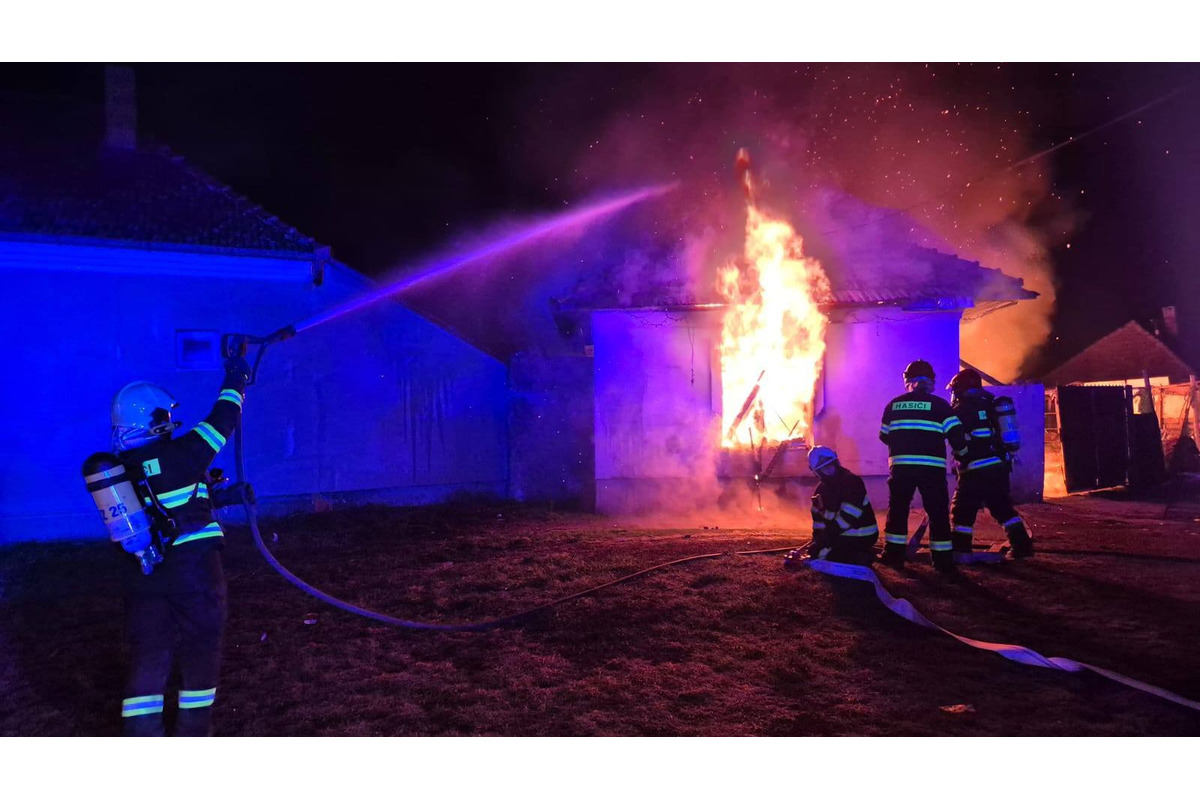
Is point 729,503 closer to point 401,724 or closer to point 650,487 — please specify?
point 650,487

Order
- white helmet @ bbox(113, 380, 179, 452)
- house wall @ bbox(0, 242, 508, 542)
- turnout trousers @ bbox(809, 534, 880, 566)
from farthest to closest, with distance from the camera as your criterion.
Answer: house wall @ bbox(0, 242, 508, 542), turnout trousers @ bbox(809, 534, 880, 566), white helmet @ bbox(113, 380, 179, 452)

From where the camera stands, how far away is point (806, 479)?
10375 mm

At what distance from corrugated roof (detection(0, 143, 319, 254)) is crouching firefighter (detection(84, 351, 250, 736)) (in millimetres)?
8500

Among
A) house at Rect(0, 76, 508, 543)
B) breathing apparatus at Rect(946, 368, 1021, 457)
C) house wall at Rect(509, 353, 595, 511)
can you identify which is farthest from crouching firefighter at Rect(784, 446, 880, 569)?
house at Rect(0, 76, 508, 543)

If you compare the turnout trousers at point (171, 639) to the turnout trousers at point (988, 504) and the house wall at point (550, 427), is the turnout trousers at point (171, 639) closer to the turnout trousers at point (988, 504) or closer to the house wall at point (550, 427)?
the turnout trousers at point (988, 504)

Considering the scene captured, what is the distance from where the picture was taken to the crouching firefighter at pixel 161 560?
319 centimetres

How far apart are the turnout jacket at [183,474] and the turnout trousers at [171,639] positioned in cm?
11

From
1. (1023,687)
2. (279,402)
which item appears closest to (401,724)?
(1023,687)

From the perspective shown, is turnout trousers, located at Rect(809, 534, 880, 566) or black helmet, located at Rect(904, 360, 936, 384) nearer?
turnout trousers, located at Rect(809, 534, 880, 566)

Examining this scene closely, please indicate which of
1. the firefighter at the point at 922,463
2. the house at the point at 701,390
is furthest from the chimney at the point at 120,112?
the firefighter at the point at 922,463

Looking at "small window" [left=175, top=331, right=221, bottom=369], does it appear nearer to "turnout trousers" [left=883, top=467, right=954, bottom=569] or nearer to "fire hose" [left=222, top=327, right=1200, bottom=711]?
"fire hose" [left=222, top=327, right=1200, bottom=711]

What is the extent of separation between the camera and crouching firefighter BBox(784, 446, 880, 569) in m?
6.22

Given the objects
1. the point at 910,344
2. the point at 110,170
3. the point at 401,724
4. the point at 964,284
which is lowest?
the point at 401,724

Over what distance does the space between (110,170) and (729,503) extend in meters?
12.8
